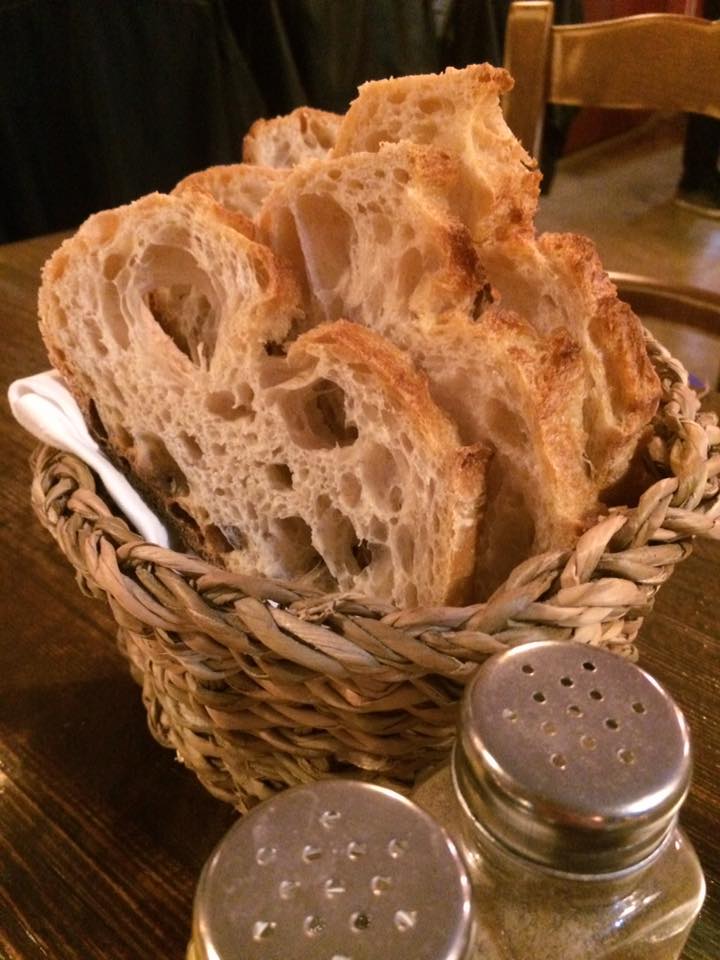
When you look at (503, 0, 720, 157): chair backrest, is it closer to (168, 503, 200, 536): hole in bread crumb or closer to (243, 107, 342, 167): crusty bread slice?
(243, 107, 342, 167): crusty bread slice

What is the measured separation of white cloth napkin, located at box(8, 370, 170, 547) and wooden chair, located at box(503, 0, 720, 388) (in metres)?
0.82

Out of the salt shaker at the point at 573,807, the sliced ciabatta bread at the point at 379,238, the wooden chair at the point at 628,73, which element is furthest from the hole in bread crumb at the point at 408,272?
the wooden chair at the point at 628,73

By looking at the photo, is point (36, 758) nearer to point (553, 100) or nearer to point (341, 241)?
point (341, 241)

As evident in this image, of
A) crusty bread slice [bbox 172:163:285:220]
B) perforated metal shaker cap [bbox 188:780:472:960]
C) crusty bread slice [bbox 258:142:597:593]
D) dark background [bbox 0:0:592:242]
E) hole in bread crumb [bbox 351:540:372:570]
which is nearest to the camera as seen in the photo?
perforated metal shaker cap [bbox 188:780:472:960]

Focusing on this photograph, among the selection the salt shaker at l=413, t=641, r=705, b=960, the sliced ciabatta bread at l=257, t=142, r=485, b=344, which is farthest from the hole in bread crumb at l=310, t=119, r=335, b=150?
the salt shaker at l=413, t=641, r=705, b=960

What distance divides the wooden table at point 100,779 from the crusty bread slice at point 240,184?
0.39 metres

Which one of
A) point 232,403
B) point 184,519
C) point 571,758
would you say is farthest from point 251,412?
point 571,758

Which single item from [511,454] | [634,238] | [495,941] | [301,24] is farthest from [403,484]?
[634,238]

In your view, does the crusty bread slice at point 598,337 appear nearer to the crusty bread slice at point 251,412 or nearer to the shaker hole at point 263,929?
the crusty bread slice at point 251,412

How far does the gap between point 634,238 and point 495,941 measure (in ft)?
Result: 11.4

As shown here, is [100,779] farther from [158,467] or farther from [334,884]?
→ [334,884]

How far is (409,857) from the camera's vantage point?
0.33 m

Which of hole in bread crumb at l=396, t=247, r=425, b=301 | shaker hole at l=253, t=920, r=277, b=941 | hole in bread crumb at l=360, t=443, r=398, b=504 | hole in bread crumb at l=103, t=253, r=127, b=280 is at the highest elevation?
hole in bread crumb at l=396, t=247, r=425, b=301

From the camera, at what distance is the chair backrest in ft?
4.20
